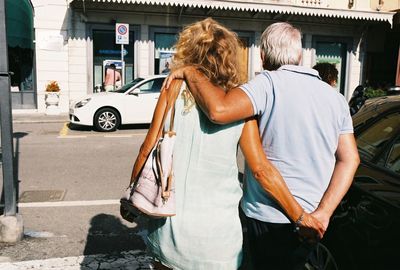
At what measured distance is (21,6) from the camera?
16.4m

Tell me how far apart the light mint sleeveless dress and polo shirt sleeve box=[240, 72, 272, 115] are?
117 mm

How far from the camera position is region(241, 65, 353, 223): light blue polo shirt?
7.12 ft

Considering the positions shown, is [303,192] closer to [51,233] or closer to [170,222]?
[170,222]

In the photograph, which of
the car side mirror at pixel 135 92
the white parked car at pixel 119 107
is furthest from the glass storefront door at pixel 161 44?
the car side mirror at pixel 135 92

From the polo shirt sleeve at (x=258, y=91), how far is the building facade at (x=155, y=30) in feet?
48.3

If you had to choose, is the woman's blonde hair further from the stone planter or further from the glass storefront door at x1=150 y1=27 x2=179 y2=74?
the glass storefront door at x1=150 y1=27 x2=179 y2=74

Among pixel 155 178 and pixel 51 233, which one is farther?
pixel 51 233

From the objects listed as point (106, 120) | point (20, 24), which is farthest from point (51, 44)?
point (106, 120)

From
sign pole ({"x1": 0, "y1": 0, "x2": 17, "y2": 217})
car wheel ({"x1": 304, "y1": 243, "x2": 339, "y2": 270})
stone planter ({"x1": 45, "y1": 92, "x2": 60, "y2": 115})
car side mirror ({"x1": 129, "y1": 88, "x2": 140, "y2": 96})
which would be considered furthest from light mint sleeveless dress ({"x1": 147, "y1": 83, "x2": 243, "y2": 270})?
stone planter ({"x1": 45, "y1": 92, "x2": 60, "y2": 115})

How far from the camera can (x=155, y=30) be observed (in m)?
18.0

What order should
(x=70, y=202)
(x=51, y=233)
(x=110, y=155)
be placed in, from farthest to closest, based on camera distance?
(x=110, y=155)
(x=70, y=202)
(x=51, y=233)

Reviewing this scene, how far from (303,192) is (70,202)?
430cm

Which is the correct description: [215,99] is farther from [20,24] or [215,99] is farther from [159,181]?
[20,24]

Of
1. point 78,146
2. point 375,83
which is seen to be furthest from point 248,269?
point 375,83
